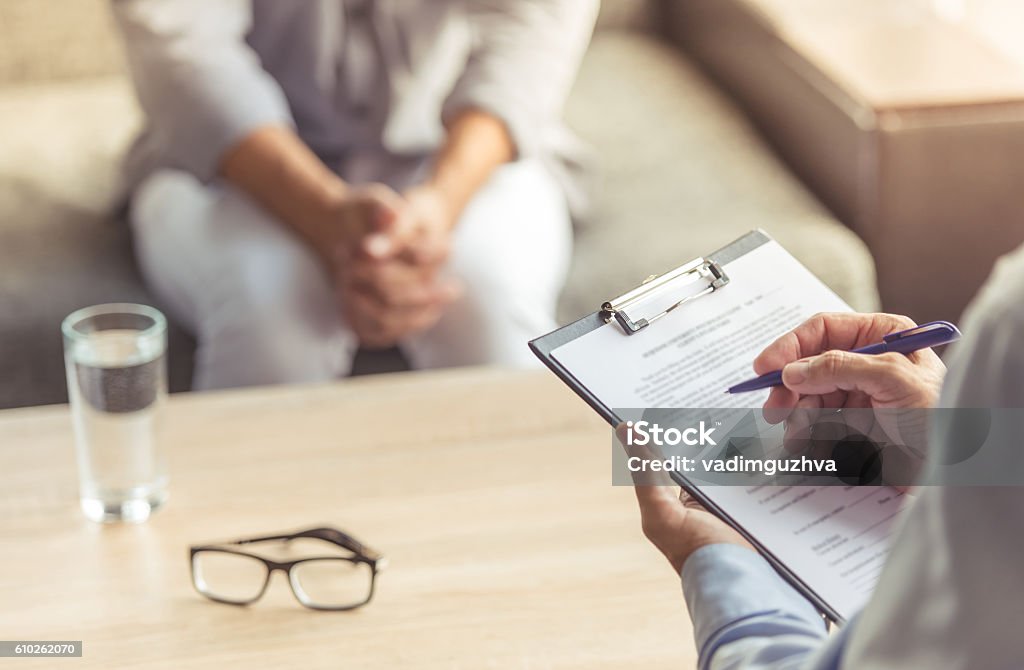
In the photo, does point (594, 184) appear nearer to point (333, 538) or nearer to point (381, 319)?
point (381, 319)

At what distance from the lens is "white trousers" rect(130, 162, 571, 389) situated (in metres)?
1.40

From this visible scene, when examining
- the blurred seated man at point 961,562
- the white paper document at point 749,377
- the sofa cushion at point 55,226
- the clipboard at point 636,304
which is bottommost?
the sofa cushion at point 55,226

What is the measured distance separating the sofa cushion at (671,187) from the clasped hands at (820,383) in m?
0.83

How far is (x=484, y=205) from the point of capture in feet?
4.89

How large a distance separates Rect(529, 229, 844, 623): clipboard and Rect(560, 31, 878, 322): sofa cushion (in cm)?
76

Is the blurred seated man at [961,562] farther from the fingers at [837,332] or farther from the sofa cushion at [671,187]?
the sofa cushion at [671,187]

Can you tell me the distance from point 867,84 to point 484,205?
58 centimetres

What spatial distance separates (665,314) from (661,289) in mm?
18

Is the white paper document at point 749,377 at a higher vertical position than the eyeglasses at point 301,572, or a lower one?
higher

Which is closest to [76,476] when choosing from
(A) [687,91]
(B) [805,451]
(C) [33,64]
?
(B) [805,451]

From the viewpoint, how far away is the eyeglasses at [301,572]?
868 millimetres

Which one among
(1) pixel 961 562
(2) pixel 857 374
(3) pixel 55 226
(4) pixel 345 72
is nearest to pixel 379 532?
(2) pixel 857 374

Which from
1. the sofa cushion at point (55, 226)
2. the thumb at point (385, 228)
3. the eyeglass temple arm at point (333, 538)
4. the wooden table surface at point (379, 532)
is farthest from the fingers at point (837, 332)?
the sofa cushion at point (55, 226)

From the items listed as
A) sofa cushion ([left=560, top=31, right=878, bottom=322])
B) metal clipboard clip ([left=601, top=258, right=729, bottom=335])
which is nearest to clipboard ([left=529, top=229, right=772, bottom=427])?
metal clipboard clip ([left=601, top=258, right=729, bottom=335])
